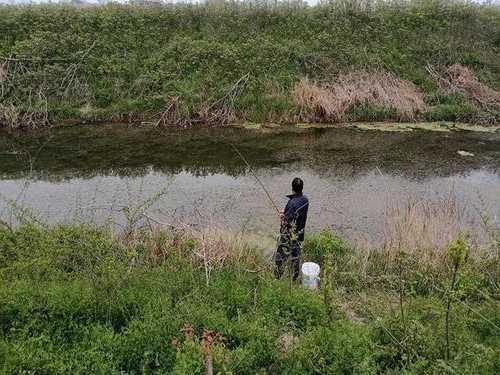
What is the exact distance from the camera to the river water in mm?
9992

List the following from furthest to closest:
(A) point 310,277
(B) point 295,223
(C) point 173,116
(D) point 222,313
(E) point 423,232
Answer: (C) point 173,116
(E) point 423,232
(B) point 295,223
(A) point 310,277
(D) point 222,313

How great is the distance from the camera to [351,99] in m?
16.4

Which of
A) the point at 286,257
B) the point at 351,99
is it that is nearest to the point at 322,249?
the point at 286,257

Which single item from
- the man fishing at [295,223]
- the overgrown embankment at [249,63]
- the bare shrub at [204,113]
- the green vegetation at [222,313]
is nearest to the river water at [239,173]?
the bare shrub at [204,113]

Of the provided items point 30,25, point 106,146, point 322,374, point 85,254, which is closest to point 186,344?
point 322,374

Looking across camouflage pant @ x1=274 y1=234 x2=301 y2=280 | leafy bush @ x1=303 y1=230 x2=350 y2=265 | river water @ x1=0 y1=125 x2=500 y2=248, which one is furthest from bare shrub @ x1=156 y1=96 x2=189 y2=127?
camouflage pant @ x1=274 y1=234 x2=301 y2=280

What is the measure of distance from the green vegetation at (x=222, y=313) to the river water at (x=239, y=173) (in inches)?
68.3

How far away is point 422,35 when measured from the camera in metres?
19.5

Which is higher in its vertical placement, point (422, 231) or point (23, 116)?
point (23, 116)

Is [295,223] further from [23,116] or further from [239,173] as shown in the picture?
[23,116]

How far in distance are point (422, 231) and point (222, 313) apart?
3933mm

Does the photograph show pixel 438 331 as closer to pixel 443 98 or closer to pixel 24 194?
pixel 24 194

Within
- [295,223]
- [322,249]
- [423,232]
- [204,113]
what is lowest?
[322,249]

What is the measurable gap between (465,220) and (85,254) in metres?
7.19
